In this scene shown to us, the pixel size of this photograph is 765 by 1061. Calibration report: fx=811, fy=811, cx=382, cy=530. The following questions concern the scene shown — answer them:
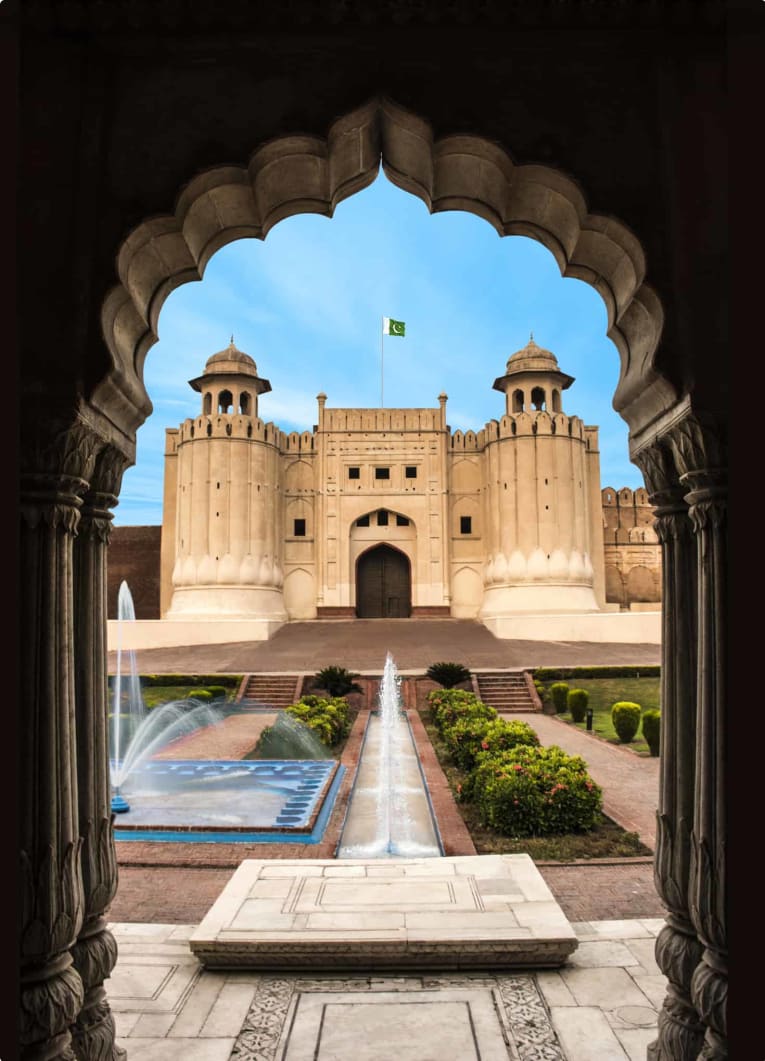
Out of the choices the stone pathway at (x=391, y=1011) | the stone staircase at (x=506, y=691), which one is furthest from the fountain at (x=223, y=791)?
the stone staircase at (x=506, y=691)

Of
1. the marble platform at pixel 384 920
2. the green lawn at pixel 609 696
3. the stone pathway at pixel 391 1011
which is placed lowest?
the green lawn at pixel 609 696

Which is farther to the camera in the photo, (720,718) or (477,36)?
(477,36)

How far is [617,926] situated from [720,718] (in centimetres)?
260

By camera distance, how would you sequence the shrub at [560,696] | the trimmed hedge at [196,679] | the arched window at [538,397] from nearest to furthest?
the shrub at [560,696] < the trimmed hedge at [196,679] < the arched window at [538,397]

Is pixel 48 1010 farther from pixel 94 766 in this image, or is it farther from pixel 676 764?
pixel 676 764

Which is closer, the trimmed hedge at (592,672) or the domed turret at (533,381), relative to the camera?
the trimmed hedge at (592,672)

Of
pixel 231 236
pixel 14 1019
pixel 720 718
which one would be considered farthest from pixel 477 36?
pixel 14 1019

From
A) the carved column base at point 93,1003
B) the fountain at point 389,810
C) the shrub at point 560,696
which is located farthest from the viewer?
the shrub at point 560,696

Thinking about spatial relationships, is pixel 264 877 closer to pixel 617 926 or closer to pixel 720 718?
pixel 617 926

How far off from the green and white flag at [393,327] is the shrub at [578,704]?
1807 centimetres

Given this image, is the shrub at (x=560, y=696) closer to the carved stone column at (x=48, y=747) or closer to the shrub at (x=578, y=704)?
the shrub at (x=578, y=704)

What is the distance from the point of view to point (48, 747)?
254 cm

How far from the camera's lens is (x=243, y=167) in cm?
289

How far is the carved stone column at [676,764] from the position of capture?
2729 millimetres
